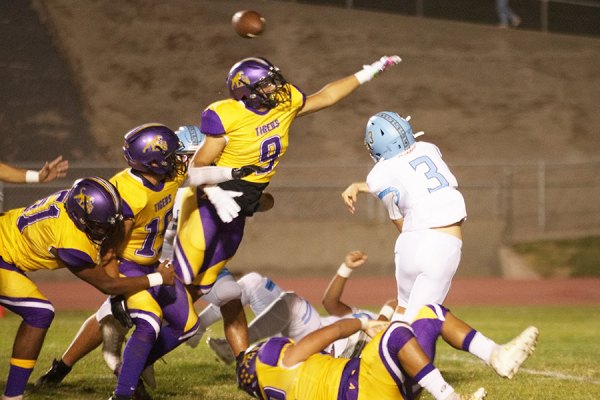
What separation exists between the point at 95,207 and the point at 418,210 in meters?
1.86

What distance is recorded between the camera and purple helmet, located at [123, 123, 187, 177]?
5926mm

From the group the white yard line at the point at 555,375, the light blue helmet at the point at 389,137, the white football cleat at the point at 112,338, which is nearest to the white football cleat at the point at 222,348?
the white football cleat at the point at 112,338

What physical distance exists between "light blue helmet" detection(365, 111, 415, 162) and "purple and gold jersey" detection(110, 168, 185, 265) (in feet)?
4.03

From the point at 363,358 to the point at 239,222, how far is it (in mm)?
1793

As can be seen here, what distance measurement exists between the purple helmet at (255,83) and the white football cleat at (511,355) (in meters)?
2.23

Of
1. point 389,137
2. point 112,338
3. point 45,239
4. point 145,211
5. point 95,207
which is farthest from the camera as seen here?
point 112,338

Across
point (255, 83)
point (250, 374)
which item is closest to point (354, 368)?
point (250, 374)

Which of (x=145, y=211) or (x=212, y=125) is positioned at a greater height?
(x=212, y=125)

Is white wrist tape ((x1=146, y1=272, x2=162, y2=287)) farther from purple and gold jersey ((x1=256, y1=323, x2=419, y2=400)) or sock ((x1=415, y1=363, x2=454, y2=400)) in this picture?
sock ((x1=415, y1=363, x2=454, y2=400))

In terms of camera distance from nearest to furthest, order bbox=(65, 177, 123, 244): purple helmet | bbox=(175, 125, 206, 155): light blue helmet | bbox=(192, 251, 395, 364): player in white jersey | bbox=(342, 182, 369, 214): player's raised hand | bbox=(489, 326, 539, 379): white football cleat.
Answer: bbox=(489, 326, 539, 379): white football cleat → bbox=(65, 177, 123, 244): purple helmet → bbox=(342, 182, 369, 214): player's raised hand → bbox=(192, 251, 395, 364): player in white jersey → bbox=(175, 125, 206, 155): light blue helmet

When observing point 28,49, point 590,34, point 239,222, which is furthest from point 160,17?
point 239,222

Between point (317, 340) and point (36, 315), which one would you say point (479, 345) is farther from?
point (36, 315)

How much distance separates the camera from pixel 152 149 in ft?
19.4

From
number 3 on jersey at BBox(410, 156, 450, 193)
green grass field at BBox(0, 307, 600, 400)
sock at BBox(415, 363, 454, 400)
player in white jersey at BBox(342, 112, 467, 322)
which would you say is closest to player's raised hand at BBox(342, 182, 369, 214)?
player in white jersey at BBox(342, 112, 467, 322)
